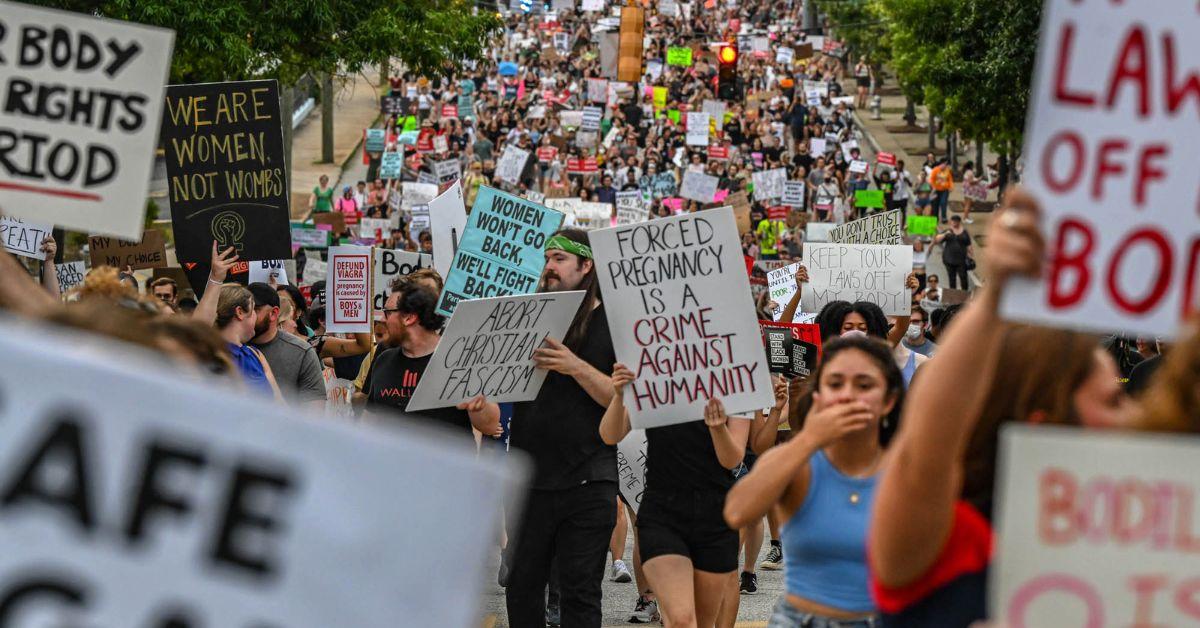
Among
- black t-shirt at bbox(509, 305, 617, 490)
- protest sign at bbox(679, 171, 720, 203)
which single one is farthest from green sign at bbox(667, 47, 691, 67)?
black t-shirt at bbox(509, 305, 617, 490)

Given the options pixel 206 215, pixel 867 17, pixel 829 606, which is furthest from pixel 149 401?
pixel 867 17

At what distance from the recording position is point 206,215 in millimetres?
10000

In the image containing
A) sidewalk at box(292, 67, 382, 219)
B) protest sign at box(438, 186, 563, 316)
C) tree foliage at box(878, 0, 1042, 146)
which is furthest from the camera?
sidewalk at box(292, 67, 382, 219)

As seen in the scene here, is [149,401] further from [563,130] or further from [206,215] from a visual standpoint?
[563,130]

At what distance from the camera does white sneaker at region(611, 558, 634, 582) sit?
399 inches

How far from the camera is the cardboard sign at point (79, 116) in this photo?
191 inches

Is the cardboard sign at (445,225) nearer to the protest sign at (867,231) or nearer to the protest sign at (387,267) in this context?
the protest sign at (387,267)

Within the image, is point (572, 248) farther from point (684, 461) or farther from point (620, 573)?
point (620, 573)

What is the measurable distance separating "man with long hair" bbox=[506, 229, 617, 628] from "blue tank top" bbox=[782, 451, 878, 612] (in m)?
2.72

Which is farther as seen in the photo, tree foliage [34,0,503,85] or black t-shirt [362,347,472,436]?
tree foliage [34,0,503,85]

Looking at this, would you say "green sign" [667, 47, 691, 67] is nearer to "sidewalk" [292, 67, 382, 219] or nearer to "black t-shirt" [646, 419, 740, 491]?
"sidewalk" [292, 67, 382, 219]

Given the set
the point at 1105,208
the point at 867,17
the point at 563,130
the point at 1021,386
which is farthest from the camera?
the point at 867,17

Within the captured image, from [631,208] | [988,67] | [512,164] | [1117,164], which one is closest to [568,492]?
[1117,164]

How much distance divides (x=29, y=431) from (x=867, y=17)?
161ft
